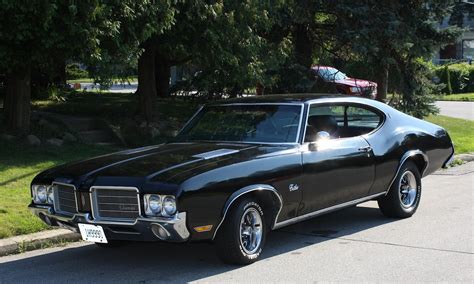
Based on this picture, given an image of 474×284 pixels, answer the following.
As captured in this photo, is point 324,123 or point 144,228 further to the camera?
point 324,123

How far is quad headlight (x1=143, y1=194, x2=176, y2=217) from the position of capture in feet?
15.7

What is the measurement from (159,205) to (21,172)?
453 centimetres

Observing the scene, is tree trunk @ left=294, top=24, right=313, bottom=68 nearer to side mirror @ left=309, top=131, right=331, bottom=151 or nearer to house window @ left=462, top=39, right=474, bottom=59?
side mirror @ left=309, top=131, right=331, bottom=151

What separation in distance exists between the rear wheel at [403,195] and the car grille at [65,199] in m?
3.65

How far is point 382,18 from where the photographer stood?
1346 centimetres

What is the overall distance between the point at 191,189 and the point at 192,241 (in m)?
0.45

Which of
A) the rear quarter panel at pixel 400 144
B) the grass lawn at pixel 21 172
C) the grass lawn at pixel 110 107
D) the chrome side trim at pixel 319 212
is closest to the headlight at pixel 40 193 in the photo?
the grass lawn at pixel 21 172

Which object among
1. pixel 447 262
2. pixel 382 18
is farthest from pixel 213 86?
pixel 447 262

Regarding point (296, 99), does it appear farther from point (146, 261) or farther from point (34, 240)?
point (34, 240)

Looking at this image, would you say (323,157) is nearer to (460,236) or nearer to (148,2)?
(460,236)

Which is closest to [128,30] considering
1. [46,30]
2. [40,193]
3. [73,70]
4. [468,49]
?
[46,30]

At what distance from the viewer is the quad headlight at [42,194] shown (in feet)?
18.0

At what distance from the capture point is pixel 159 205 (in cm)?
482

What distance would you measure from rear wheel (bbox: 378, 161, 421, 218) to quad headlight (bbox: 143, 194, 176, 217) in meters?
3.20
